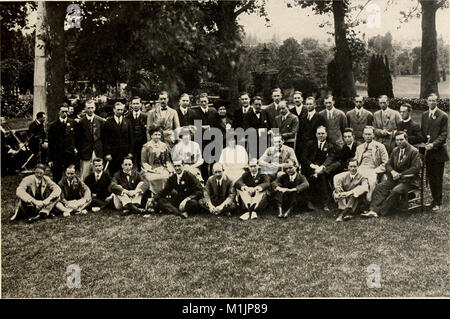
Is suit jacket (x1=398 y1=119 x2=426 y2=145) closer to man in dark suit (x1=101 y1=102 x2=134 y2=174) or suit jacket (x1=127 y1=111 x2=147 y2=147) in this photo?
suit jacket (x1=127 y1=111 x2=147 y2=147)

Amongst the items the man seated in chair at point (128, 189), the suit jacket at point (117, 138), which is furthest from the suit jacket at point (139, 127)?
the man seated in chair at point (128, 189)

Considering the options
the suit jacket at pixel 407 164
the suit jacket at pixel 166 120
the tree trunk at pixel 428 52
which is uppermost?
the tree trunk at pixel 428 52

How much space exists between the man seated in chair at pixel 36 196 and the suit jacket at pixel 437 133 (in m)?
4.91

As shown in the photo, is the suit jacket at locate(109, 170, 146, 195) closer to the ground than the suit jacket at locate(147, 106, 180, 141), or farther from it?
closer to the ground

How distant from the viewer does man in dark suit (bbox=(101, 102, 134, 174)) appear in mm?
6004

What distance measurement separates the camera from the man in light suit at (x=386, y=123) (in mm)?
5887

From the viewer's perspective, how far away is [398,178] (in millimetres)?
5430

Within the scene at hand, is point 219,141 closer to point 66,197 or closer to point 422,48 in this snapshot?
point 66,197


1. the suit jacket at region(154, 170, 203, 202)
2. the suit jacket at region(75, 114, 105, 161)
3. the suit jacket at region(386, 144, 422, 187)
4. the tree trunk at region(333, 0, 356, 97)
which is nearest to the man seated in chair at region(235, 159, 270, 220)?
the suit jacket at region(154, 170, 203, 202)

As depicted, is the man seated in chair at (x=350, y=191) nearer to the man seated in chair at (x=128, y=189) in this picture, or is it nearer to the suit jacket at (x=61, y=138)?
the man seated in chair at (x=128, y=189)
